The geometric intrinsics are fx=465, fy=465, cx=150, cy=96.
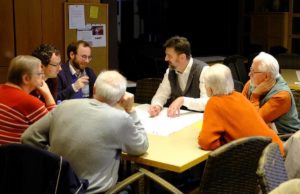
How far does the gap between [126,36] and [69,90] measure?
121 inches

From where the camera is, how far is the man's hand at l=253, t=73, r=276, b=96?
3.40 m

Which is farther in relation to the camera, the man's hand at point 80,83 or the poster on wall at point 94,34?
the poster on wall at point 94,34

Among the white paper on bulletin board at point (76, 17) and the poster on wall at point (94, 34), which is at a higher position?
the white paper on bulletin board at point (76, 17)

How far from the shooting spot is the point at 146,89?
171 inches

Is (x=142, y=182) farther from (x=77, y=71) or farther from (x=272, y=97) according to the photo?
(x=77, y=71)

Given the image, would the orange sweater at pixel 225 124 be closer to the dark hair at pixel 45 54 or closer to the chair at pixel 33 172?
the chair at pixel 33 172

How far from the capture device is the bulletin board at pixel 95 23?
204 inches

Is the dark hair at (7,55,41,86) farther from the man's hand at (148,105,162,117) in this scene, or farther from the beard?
the beard

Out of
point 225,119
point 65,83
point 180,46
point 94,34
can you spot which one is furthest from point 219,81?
point 94,34

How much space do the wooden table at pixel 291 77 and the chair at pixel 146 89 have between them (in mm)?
1413

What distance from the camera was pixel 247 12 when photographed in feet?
27.6

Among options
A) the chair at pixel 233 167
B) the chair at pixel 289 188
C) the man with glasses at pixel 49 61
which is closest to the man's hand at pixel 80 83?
the man with glasses at pixel 49 61

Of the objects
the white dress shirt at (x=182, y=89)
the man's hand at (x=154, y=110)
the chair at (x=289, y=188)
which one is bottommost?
the man's hand at (x=154, y=110)

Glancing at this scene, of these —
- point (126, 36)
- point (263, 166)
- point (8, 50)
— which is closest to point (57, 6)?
point (8, 50)
